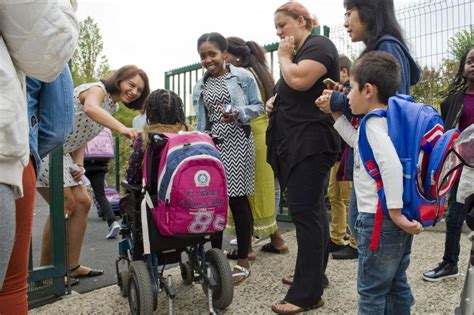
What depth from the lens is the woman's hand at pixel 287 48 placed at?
262cm

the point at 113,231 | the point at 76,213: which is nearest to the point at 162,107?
the point at 76,213

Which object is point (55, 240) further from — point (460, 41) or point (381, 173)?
point (460, 41)

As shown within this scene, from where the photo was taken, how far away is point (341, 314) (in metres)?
2.60

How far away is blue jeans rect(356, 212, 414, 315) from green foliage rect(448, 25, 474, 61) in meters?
3.79

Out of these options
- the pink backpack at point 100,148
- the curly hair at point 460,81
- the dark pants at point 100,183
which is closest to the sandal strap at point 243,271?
the curly hair at point 460,81

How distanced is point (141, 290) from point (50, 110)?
1.18m

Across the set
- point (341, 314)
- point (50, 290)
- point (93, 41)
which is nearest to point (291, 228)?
point (341, 314)

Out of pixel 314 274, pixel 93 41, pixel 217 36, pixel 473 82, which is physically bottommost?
pixel 314 274

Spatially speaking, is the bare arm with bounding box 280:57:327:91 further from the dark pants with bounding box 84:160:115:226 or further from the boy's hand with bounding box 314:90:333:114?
the dark pants with bounding box 84:160:115:226

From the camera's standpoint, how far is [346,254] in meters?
3.82

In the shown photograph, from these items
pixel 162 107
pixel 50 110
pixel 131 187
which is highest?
pixel 162 107

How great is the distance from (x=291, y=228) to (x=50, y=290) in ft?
9.56

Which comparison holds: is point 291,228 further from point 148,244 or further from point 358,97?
point 358,97

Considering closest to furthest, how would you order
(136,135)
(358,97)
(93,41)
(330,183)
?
A: (358,97) → (136,135) → (330,183) → (93,41)
